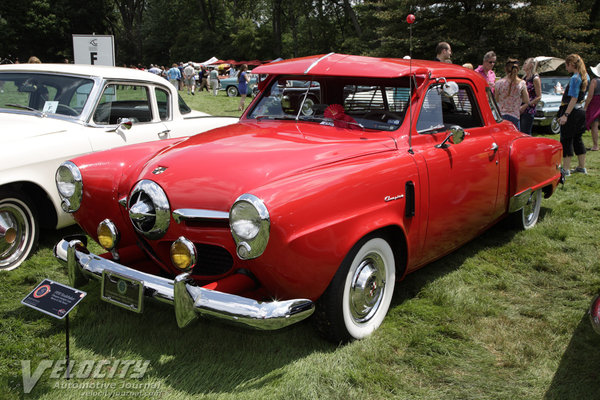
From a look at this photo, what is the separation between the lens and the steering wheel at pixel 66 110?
4.93 metres

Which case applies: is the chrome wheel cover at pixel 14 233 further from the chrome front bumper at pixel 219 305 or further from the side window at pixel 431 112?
the side window at pixel 431 112

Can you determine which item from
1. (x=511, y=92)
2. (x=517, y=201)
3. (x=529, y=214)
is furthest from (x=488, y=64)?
(x=517, y=201)

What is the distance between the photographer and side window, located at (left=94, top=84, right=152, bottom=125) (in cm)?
507

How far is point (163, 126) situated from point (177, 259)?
3.24m

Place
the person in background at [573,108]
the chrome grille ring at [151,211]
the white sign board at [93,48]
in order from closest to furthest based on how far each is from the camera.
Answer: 1. the chrome grille ring at [151,211]
2. the person in background at [573,108]
3. the white sign board at [93,48]

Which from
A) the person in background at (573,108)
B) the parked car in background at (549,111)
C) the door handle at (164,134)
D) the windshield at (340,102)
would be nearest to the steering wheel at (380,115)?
the windshield at (340,102)

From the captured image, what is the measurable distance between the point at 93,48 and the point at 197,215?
29.9ft

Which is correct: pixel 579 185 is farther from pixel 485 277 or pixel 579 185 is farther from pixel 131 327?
pixel 131 327

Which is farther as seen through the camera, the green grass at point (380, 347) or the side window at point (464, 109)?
the side window at point (464, 109)

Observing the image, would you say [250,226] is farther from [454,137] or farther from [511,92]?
[511,92]

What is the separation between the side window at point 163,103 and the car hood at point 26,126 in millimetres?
1123

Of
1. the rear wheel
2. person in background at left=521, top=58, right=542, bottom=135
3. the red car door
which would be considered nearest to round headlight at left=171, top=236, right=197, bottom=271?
the red car door

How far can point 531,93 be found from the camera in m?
7.64

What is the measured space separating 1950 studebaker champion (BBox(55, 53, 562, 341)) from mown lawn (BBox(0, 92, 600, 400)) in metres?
0.28
